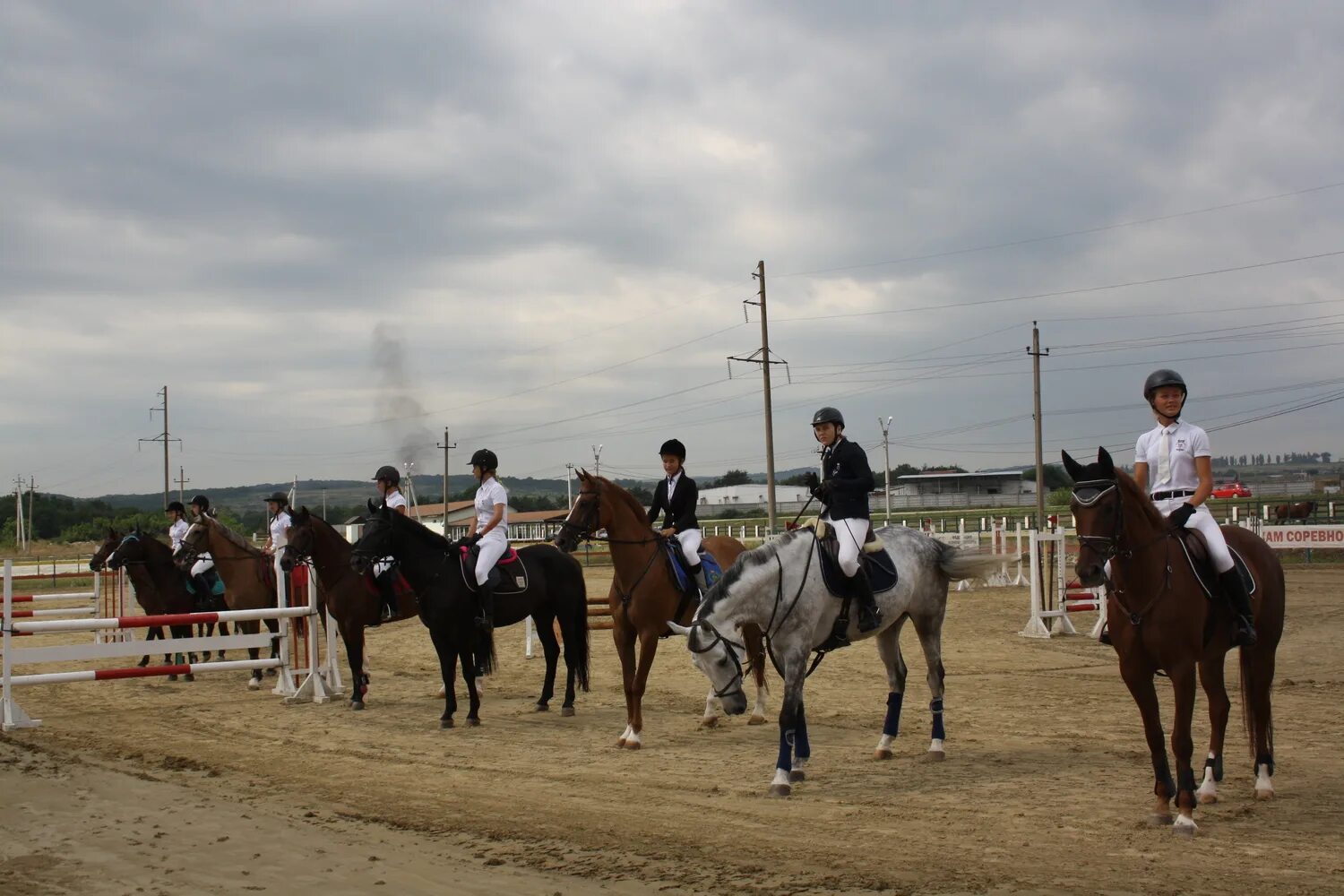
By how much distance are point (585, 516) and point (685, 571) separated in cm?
126

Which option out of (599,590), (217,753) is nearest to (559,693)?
(217,753)

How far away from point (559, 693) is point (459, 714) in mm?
1792

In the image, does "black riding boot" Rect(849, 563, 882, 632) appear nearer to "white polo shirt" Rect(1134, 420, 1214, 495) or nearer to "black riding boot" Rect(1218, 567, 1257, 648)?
"white polo shirt" Rect(1134, 420, 1214, 495)

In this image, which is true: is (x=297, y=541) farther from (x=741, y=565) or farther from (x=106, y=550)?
(x=741, y=565)

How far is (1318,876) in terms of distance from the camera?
550 centimetres

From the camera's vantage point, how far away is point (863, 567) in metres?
8.69

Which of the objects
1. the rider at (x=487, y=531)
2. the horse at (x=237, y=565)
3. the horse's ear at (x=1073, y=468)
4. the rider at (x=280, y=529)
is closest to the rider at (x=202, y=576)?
the horse at (x=237, y=565)

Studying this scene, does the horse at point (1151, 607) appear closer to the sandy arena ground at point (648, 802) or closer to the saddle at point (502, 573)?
the sandy arena ground at point (648, 802)

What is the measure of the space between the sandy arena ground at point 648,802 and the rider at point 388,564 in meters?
1.29

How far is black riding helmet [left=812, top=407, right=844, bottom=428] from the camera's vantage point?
8.99 m

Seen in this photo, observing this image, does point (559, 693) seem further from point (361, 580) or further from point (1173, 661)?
point (1173, 661)

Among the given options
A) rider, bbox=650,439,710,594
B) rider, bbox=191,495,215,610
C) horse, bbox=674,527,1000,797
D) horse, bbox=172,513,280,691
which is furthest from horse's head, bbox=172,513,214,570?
horse, bbox=674,527,1000,797

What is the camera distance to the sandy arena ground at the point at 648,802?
19.0 ft

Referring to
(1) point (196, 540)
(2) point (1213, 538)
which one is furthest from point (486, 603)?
(2) point (1213, 538)
